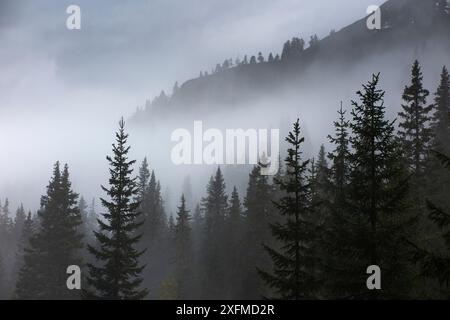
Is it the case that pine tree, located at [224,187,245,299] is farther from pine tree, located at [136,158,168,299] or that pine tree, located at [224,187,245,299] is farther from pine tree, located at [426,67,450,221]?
pine tree, located at [426,67,450,221]

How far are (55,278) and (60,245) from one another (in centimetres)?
284

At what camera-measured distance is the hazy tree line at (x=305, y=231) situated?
16891mm

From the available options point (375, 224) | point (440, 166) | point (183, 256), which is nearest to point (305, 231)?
point (375, 224)

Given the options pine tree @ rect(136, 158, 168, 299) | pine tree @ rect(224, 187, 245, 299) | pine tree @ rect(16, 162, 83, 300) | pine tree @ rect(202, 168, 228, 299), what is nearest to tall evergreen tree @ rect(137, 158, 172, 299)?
pine tree @ rect(136, 158, 168, 299)

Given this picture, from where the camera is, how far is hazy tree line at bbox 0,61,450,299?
1689cm

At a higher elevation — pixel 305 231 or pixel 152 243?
pixel 305 231

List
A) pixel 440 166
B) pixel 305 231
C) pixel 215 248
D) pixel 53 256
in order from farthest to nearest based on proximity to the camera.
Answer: pixel 215 248 → pixel 440 166 → pixel 53 256 → pixel 305 231

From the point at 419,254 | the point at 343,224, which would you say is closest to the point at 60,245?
the point at 343,224

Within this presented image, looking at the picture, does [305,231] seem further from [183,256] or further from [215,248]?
[183,256]

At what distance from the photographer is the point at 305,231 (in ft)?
62.9

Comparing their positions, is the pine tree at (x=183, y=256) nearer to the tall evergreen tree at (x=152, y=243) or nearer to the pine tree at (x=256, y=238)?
the tall evergreen tree at (x=152, y=243)

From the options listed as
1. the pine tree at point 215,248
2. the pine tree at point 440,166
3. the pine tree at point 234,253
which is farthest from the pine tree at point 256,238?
the pine tree at point 440,166

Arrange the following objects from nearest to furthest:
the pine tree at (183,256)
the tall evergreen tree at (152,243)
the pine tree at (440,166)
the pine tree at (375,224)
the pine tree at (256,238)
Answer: the pine tree at (375,224)
the pine tree at (440,166)
the pine tree at (256,238)
the pine tree at (183,256)
the tall evergreen tree at (152,243)
